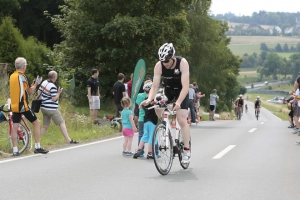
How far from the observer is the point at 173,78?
358 inches

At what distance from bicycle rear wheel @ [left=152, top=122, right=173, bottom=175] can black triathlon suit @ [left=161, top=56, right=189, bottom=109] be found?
1.56 feet

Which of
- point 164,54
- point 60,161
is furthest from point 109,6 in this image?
point 164,54

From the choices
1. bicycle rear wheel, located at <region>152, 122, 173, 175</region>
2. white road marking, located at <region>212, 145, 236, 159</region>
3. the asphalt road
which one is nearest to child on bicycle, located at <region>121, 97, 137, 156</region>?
the asphalt road

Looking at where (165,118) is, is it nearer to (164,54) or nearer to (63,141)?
(164,54)

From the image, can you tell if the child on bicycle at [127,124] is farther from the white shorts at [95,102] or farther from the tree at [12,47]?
the tree at [12,47]

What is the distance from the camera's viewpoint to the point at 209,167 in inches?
403

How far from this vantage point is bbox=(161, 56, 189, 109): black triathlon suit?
29.5 ft

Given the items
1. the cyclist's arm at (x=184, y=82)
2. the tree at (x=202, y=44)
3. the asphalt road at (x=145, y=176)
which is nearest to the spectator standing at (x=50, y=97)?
the asphalt road at (x=145, y=176)

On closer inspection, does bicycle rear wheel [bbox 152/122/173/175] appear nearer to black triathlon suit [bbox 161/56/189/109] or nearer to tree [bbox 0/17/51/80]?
black triathlon suit [bbox 161/56/189/109]

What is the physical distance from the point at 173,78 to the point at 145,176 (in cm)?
151

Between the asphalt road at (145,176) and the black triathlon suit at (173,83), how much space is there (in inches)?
45.4

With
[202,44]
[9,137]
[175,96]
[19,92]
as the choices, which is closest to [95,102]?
[9,137]

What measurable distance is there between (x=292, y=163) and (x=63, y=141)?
19.9ft

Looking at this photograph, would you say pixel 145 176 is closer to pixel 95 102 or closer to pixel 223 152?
pixel 223 152
